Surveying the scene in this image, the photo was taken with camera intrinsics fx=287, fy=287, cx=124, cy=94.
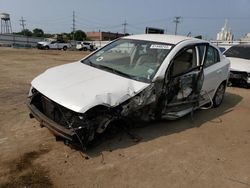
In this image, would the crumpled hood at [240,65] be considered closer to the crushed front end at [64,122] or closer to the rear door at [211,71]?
the rear door at [211,71]

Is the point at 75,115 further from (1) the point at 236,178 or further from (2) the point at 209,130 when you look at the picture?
(2) the point at 209,130

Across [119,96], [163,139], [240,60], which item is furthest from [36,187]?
[240,60]

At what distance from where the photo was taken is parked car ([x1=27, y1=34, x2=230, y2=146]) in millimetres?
3900

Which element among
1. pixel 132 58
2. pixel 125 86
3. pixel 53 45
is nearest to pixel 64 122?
pixel 125 86

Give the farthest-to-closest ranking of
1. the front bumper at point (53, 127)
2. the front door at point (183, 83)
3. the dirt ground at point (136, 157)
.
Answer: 1. the front door at point (183, 83)
2. the front bumper at point (53, 127)
3. the dirt ground at point (136, 157)

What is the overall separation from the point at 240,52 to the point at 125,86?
8.43 m

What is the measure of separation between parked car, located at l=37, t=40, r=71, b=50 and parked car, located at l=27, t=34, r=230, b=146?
114ft

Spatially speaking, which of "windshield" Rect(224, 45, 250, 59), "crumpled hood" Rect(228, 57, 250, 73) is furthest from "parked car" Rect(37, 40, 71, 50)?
"crumpled hood" Rect(228, 57, 250, 73)

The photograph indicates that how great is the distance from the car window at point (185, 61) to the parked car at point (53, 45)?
35.3 meters

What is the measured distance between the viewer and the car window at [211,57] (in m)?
6.07

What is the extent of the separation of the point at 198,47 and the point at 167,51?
3.51ft

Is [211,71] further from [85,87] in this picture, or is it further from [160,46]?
[85,87]

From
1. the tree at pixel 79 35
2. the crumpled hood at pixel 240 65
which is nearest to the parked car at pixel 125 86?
the crumpled hood at pixel 240 65

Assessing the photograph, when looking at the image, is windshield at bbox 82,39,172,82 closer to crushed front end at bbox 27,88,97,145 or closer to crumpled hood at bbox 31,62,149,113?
crumpled hood at bbox 31,62,149,113
